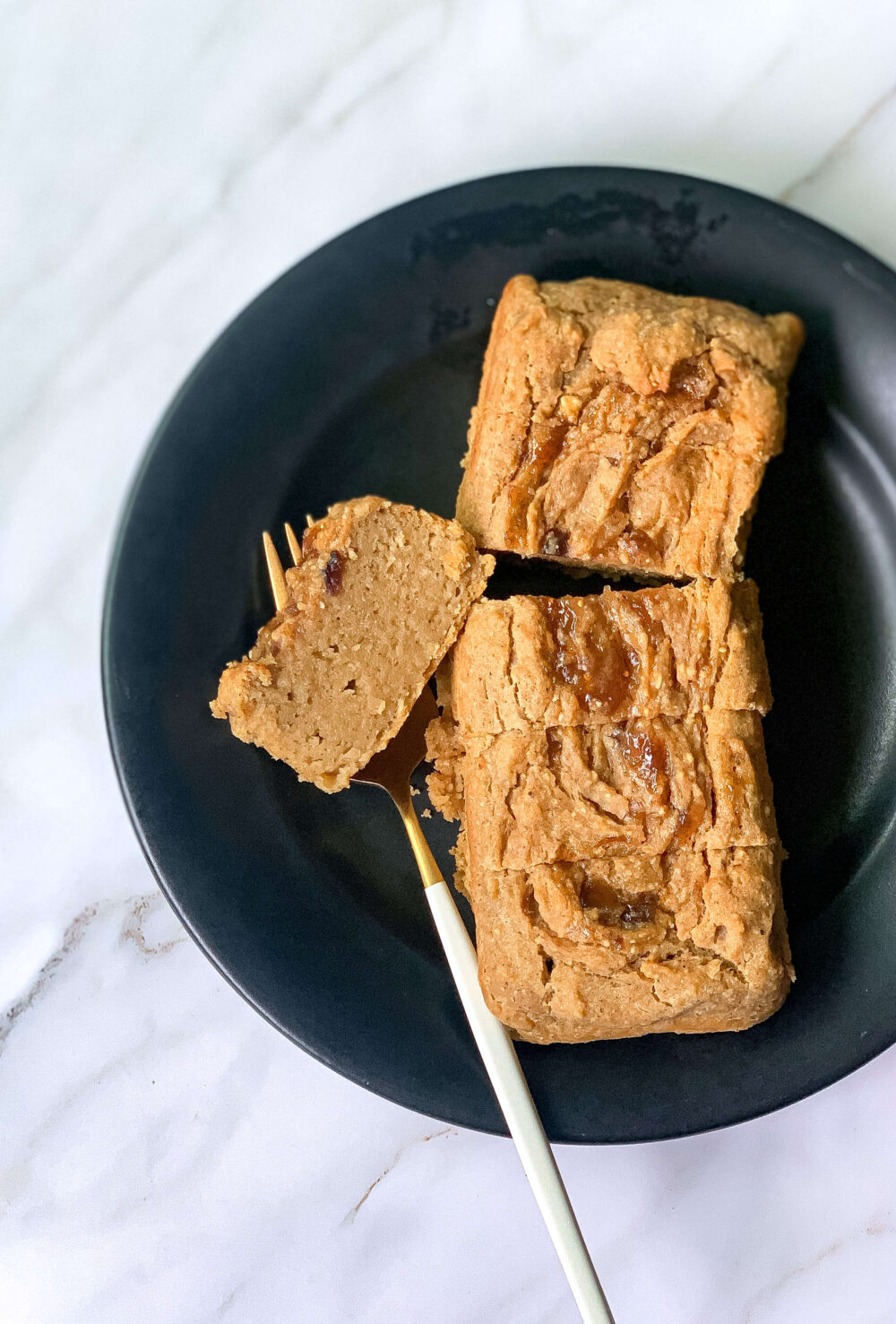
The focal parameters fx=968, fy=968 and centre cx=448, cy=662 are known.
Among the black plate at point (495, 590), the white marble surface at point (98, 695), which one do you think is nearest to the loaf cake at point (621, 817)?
the black plate at point (495, 590)

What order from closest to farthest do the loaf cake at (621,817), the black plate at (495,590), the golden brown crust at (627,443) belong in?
the loaf cake at (621,817), the golden brown crust at (627,443), the black plate at (495,590)

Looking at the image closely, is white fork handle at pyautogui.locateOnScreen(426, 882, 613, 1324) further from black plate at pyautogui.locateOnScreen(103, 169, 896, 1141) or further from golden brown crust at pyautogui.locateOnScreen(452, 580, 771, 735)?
golden brown crust at pyautogui.locateOnScreen(452, 580, 771, 735)

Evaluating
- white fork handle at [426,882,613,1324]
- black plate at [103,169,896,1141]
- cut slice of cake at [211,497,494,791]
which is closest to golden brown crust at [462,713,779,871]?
white fork handle at [426,882,613,1324]

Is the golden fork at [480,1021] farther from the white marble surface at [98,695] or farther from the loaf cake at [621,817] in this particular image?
the white marble surface at [98,695]

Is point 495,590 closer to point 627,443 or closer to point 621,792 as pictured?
point 627,443

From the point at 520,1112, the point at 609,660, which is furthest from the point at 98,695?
the point at 520,1112

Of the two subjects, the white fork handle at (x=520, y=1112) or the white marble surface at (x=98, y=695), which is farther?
the white marble surface at (x=98, y=695)

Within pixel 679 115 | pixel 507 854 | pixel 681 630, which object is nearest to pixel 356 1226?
pixel 507 854
